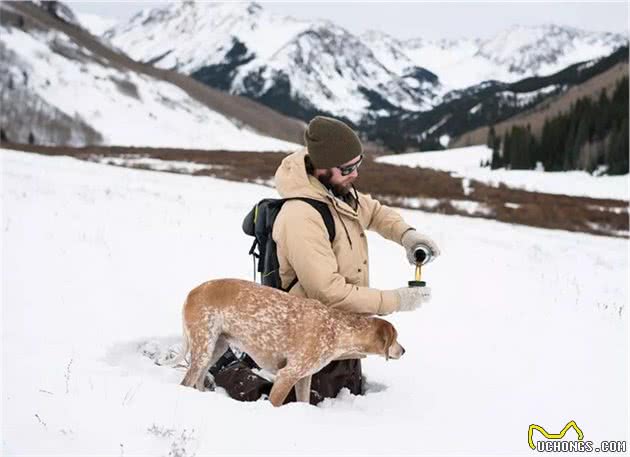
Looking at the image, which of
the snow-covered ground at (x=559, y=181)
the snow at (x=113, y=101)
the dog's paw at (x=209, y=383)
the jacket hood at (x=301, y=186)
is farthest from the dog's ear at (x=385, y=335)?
the snow at (x=113, y=101)

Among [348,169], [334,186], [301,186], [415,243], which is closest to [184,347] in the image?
[301,186]

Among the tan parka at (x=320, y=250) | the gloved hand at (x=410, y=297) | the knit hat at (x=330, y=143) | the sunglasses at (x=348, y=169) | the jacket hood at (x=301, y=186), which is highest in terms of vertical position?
the knit hat at (x=330, y=143)

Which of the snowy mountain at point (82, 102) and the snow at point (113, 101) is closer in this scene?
the snowy mountain at point (82, 102)

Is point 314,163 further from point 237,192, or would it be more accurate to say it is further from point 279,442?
point 237,192

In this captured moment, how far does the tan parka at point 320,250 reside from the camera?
202 inches

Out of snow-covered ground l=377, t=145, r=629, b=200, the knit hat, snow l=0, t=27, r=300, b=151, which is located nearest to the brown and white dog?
the knit hat

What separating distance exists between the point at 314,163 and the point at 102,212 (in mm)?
10233

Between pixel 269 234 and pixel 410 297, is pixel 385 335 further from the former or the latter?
pixel 269 234

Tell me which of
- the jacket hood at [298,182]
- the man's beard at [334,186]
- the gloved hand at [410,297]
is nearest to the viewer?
the gloved hand at [410,297]

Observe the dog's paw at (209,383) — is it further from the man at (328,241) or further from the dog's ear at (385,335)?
the dog's ear at (385,335)

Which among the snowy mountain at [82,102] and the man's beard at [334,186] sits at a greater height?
the snowy mountain at [82,102]

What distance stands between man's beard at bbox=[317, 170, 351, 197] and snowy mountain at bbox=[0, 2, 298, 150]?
7582cm

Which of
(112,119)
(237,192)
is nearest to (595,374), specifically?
(237,192)

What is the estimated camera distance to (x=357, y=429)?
4.91 metres
